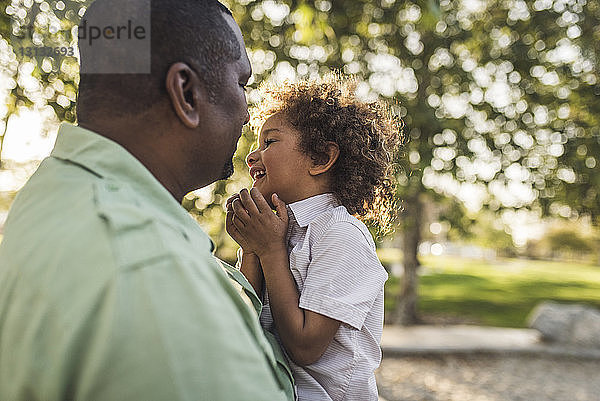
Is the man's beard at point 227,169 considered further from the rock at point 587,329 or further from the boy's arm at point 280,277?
the rock at point 587,329

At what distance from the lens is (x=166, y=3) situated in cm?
111

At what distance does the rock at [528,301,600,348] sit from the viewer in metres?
9.60

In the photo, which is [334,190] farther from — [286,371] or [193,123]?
[193,123]

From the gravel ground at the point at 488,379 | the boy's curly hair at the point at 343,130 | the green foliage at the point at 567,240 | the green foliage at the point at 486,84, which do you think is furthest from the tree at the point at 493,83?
the green foliage at the point at 567,240

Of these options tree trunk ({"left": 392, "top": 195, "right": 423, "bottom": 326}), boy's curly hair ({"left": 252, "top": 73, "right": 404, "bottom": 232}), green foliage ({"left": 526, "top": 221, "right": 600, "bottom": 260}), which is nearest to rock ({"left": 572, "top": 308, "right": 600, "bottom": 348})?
tree trunk ({"left": 392, "top": 195, "right": 423, "bottom": 326})

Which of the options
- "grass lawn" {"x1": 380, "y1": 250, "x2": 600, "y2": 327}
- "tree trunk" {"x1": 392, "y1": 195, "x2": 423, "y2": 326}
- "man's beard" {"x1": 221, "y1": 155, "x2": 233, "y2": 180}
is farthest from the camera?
"grass lawn" {"x1": 380, "y1": 250, "x2": 600, "y2": 327}

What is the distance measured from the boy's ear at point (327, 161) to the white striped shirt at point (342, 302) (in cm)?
25

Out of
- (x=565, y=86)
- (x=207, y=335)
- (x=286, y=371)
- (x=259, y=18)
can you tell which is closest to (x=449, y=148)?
(x=565, y=86)

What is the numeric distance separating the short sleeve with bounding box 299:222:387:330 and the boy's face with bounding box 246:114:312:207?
26 centimetres

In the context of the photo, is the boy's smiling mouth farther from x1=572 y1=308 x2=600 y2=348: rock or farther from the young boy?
x1=572 y1=308 x2=600 y2=348: rock

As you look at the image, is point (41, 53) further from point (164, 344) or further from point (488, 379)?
point (488, 379)

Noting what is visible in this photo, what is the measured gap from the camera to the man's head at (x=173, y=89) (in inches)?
42.6

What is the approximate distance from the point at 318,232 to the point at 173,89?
0.89 metres

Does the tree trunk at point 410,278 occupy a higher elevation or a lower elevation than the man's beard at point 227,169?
lower
